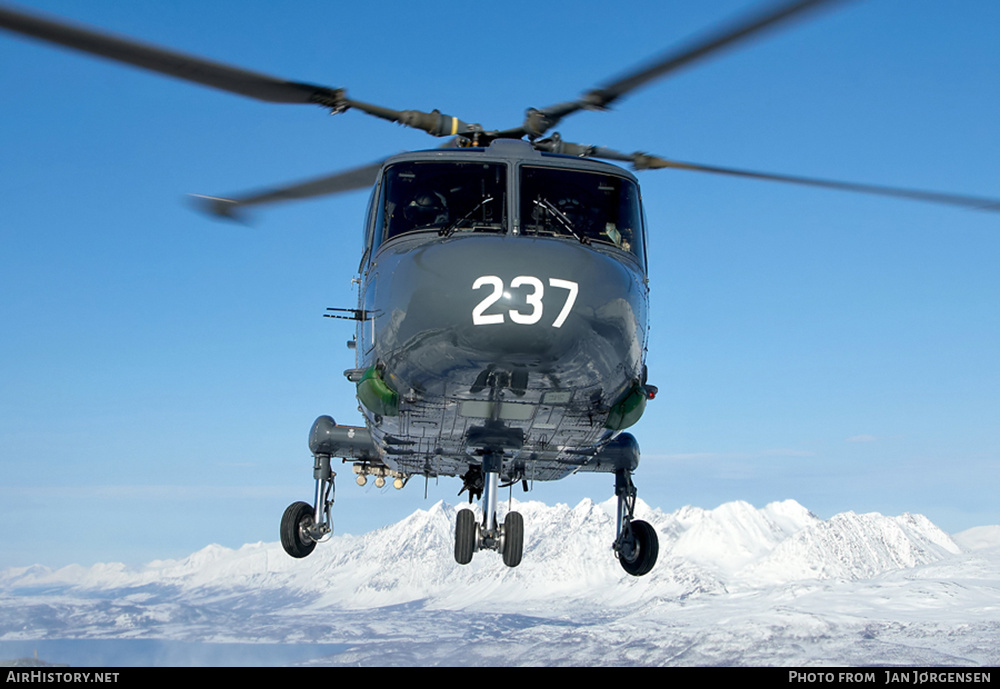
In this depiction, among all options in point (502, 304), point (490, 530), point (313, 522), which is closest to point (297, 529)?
point (313, 522)

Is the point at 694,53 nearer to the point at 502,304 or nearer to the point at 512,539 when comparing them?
the point at 502,304

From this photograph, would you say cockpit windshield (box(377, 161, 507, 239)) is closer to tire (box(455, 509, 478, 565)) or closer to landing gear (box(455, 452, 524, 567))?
landing gear (box(455, 452, 524, 567))

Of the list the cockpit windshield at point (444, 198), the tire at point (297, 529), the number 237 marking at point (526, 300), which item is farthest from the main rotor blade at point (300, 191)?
the tire at point (297, 529)

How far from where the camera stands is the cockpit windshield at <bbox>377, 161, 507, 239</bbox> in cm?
1120

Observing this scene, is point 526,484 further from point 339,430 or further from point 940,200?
point 940,200

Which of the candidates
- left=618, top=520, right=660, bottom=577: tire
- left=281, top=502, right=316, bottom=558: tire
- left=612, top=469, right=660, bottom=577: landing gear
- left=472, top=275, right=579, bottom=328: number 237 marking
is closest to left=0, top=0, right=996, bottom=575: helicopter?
left=472, top=275, right=579, bottom=328: number 237 marking

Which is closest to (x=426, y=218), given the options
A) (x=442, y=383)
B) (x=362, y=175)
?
(x=442, y=383)

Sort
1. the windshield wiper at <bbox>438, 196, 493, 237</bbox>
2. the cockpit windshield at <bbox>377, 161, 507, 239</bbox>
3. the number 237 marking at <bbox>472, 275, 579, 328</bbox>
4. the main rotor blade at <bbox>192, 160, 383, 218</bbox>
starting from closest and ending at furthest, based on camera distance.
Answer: the number 237 marking at <bbox>472, 275, 579, 328</bbox>
the windshield wiper at <bbox>438, 196, 493, 237</bbox>
the cockpit windshield at <bbox>377, 161, 507, 239</bbox>
the main rotor blade at <bbox>192, 160, 383, 218</bbox>

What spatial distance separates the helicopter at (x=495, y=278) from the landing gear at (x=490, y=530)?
2cm

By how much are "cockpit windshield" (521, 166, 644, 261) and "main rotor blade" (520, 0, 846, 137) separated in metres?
0.98

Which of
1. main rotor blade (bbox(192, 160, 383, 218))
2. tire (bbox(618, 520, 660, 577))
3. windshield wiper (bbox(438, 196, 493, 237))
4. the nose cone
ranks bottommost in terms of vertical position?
tire (bbox(618, 520, 660, 577))

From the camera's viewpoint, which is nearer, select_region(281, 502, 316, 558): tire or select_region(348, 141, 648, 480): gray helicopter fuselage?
select_region(348, 141, 648, 480): gray helicopter fuselage

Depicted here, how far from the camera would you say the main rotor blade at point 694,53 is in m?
7.54

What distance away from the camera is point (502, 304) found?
374 inches
